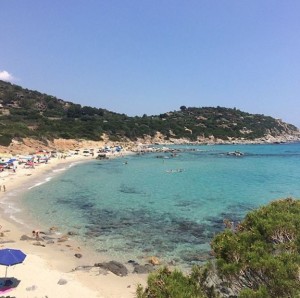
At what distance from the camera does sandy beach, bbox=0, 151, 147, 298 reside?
14.6 m

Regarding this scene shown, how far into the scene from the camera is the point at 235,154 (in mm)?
97750

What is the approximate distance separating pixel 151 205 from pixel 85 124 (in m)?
87.5

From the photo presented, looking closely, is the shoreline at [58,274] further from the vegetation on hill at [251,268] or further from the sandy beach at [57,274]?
the vegetation on hill at [251,268]

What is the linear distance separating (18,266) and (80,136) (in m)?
87.0

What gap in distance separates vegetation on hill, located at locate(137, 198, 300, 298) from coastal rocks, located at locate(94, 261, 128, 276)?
9.42 metres

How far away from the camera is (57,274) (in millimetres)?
16312

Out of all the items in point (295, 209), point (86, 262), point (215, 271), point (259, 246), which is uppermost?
point (295, 209)

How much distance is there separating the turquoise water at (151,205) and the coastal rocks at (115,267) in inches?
53.1

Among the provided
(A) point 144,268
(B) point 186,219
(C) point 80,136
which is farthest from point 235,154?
(A) point 144,268

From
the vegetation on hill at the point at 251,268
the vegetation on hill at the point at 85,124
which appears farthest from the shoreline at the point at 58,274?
the vegetation on hill at the point at 85,124

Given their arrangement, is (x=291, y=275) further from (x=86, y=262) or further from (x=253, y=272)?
(x=86, y=262)

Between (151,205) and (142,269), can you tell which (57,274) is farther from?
(151,205)

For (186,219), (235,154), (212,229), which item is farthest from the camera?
(235,154)

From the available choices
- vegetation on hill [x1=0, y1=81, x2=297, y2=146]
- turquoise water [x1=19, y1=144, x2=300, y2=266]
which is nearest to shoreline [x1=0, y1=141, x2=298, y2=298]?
turquoise water [x1=19, y1=144, x2=300, y2=266]
